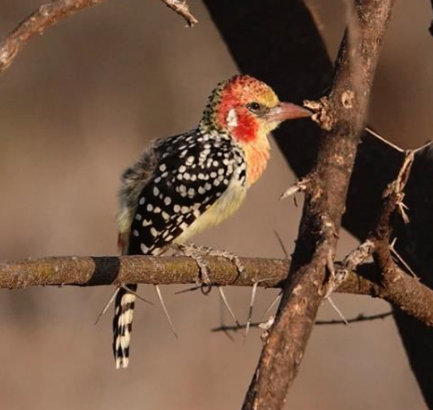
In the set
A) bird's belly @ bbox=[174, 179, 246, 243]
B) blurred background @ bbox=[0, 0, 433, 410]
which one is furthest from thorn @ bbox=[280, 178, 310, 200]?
blurred background @ bbox=[0, 0, 433, 410]

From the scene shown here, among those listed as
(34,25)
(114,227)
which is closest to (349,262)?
(34,25)

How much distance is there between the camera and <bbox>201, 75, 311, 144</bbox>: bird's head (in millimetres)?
5211

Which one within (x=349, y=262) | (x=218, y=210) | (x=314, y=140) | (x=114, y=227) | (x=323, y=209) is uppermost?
(x=114, y=227)

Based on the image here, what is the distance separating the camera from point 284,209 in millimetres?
9258

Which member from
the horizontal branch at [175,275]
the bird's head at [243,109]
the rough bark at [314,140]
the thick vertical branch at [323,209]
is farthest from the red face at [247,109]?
the thick vertical branch at [323,209]

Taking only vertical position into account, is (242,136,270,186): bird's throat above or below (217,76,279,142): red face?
below

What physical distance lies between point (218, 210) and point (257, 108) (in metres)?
0.46

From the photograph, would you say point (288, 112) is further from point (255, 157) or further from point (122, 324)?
point (122, 324)

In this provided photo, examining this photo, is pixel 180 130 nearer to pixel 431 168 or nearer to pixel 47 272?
pixel 431 168

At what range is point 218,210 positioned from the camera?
5.21m

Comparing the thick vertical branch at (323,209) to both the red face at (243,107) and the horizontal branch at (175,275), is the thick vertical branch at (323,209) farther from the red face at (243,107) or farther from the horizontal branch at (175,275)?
the red face at (243,107)

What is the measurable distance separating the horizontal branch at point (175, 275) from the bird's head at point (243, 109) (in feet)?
4.21

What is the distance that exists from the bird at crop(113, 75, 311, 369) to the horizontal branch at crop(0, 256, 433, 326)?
1.03 m

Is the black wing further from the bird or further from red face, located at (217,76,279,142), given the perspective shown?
red face, located at (217,76,279,142)
